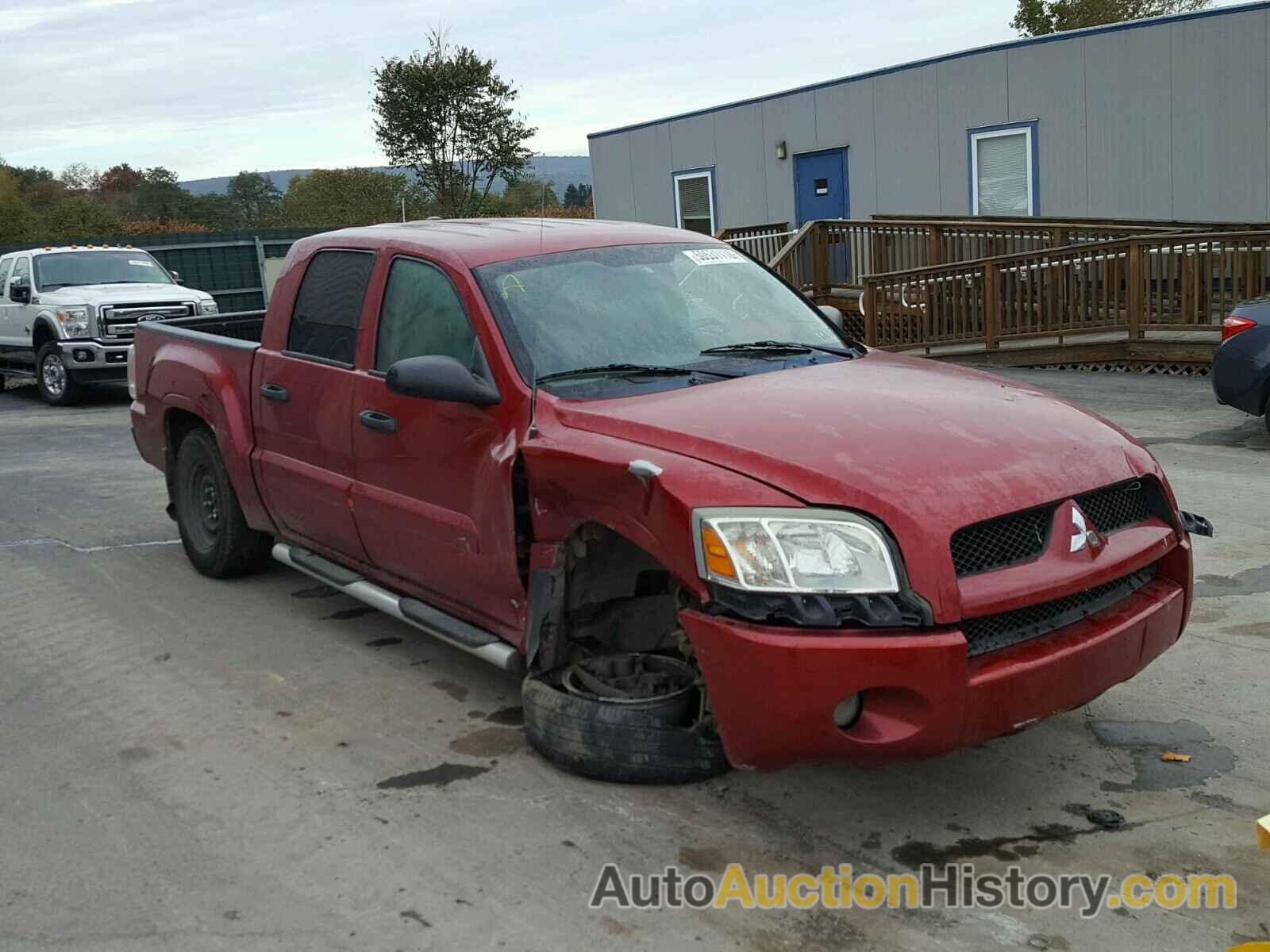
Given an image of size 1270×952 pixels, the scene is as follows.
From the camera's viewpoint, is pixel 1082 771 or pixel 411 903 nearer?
pixel 411 903

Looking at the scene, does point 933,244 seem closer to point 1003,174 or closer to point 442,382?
point 1003,174

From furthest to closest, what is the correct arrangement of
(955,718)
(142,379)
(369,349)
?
(142,379) → (369,349) → (955,718)

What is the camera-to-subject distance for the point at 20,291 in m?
18.0

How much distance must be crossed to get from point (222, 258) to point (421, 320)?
2228 centimetres

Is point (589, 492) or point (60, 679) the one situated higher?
point (589, 492)

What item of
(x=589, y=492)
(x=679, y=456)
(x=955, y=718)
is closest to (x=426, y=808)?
(x=589, y=492)

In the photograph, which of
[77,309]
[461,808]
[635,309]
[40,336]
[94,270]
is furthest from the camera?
[94,270]

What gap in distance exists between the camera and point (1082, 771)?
174 inches

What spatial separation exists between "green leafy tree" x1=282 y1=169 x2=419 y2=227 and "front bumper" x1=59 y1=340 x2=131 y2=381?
944 inches

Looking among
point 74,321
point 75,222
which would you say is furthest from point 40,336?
point 75,222

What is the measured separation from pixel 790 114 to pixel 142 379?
56.4 feet

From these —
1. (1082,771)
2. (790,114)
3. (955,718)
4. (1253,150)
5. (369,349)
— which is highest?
(790,114)

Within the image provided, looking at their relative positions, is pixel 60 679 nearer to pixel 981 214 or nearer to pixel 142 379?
pixel 142 379

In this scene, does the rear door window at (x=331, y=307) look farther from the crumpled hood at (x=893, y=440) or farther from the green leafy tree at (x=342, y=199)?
the green leafy tree at (x=342, y=199)
